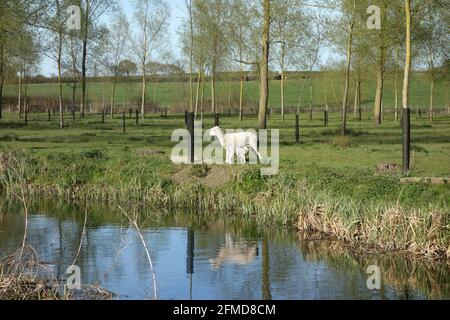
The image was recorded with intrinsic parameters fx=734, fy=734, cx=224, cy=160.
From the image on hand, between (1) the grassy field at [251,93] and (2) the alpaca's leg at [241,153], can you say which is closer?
(2) the alpaca's leg at [241,153]

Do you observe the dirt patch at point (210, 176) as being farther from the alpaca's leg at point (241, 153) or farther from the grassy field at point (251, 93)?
the grassy field at point (251, 93)

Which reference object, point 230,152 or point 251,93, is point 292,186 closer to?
point 230,152

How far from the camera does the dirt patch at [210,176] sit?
73.8 feet

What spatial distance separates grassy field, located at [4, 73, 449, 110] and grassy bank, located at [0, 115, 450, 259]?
46.3 metres

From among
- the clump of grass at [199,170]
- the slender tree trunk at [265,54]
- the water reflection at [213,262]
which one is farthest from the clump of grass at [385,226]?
the slender tree trunk at [265,54]

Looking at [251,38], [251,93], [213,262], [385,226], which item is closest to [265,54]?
[251,38]

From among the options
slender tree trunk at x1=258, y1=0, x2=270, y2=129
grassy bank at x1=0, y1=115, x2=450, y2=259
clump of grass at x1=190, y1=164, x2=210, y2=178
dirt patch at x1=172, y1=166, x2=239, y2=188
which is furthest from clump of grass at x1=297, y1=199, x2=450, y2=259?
slender tree trunk at x1=258, y1=0, x2=270, y2=129

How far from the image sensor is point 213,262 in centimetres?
1548

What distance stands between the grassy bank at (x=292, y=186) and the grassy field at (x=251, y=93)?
46.3 meters

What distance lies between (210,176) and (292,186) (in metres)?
3.46

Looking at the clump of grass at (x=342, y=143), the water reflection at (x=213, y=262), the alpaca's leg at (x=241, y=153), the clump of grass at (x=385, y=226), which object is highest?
the clump of grass at (x=342, y=143)

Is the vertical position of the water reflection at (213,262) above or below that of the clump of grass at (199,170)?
below
